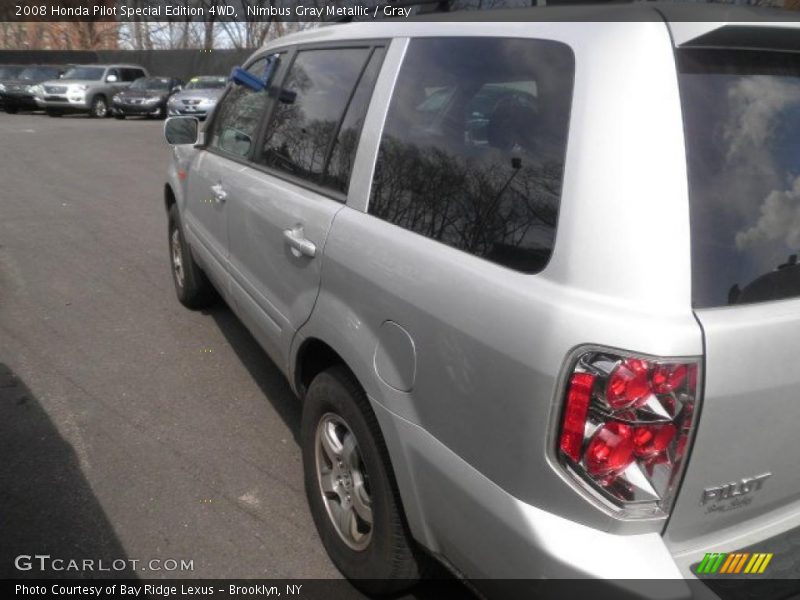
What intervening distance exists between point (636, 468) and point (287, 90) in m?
2.42

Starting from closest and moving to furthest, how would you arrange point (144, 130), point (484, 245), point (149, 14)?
point (484, 245), point (144, 130), point (149, 14)

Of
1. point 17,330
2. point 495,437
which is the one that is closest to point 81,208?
point 17,330

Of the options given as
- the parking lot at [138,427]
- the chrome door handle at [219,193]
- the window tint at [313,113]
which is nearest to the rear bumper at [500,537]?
the parking lot at [138,427]

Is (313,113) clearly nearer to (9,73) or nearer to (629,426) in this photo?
(629,426)

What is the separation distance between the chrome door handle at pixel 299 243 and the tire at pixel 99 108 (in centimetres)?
2316

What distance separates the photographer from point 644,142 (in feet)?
4.98

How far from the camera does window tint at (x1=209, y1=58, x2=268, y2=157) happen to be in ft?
11.5

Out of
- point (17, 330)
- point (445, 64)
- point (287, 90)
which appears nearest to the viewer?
point (445, 64)

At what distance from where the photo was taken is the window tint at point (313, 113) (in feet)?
8.60

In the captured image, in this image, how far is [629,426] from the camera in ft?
4.95

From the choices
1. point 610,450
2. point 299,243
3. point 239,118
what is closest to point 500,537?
point 610,450

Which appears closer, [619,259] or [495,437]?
[619,259]

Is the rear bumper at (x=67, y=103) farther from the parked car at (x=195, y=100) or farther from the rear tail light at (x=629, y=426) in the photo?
the rear tail light at (x=629, y=426)

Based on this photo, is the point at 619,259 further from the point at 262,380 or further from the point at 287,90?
the point at 262,380
